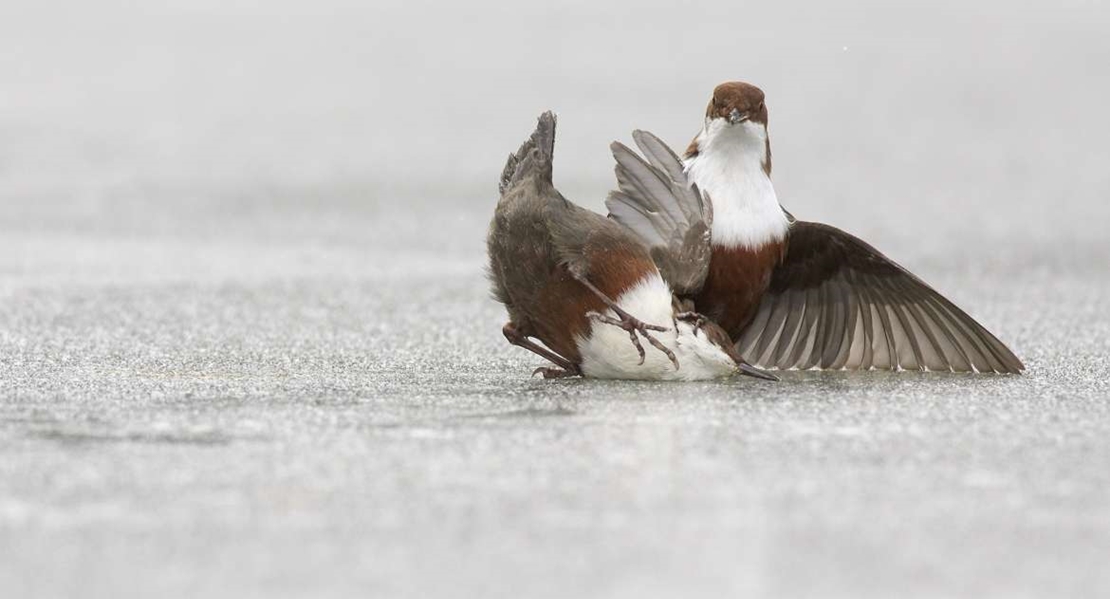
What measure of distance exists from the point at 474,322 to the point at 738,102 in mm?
1558

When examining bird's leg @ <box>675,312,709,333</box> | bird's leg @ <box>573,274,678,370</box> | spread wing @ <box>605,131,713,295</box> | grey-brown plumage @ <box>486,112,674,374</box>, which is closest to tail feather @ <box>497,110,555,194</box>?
grey-brown plumage @ <box>486,112,674,374</box>

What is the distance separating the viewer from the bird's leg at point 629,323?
4.52m

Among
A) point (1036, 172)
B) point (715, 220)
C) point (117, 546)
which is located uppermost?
point (1036, 172)

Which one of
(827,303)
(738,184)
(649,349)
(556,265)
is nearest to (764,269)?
(738,184)

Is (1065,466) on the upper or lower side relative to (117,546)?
upper

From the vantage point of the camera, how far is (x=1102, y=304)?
652 cm

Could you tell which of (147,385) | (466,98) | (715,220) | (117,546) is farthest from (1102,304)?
(466,98)

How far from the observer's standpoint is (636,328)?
4.52 meters

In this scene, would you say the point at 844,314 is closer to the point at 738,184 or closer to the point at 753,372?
the point at 738,184

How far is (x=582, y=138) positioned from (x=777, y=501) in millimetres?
6875

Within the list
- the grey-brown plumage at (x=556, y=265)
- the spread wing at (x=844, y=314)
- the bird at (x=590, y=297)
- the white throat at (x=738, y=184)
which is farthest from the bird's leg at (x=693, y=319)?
the spread wing at (x=844, y=314)

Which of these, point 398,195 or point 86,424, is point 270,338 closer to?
point 86,424

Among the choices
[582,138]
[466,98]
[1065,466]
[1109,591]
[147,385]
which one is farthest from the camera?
[466,98]

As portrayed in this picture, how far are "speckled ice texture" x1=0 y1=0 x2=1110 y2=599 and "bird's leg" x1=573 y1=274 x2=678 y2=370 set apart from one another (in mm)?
174
